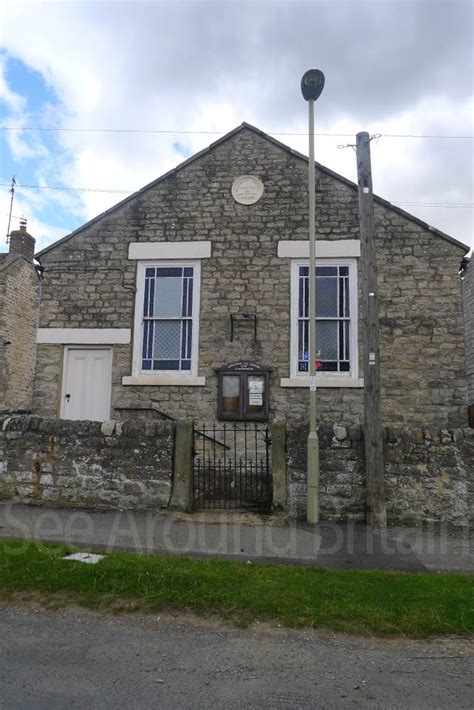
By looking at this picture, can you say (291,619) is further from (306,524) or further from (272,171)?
(272,171)

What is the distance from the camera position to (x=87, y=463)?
27.0ft

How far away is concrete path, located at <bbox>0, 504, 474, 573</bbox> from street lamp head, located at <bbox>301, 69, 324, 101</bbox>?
21.8 ft

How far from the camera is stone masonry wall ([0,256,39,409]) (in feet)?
59.4

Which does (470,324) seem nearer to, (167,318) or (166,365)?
(167,318)

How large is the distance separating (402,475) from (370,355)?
1.86 meters

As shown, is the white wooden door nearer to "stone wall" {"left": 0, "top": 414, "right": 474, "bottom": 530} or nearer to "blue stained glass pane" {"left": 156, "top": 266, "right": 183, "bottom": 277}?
"blue stained glass pane" {"left": 156, "top": 266, "right": 183, "bottom": 277}

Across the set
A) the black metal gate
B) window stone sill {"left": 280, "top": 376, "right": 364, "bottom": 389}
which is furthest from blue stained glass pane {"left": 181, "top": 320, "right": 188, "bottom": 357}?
window stone sill {"left": 280, "top": 376, "right": 364, "bottom": 389}

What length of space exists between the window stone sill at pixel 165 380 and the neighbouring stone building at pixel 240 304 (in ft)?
0.07

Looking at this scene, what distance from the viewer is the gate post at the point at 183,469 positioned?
26.3ft

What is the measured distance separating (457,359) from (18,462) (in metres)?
8.68

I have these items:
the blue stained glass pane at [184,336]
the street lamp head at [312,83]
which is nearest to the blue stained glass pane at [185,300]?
the blue stained glass pane at [184,336]

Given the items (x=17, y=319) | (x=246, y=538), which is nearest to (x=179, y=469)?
(x=246, y=538)

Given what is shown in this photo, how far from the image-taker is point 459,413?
10.9 meters

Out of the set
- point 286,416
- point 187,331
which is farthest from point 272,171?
point 286,416
